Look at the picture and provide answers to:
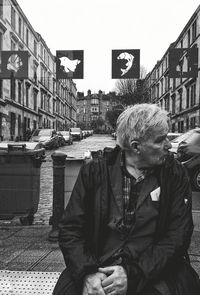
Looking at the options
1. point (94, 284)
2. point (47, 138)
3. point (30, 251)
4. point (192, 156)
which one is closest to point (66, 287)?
point (94, 284)

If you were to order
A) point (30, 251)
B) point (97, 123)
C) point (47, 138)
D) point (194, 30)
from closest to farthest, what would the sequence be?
1. point (30, 251)
2. point (47, 138)
3. point (194, 30)
4. point (97, 123)

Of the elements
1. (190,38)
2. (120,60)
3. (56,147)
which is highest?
(190,38)

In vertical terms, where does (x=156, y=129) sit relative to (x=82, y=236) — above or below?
above

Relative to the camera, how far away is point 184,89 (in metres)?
42.2

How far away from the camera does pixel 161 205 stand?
6.83 feet

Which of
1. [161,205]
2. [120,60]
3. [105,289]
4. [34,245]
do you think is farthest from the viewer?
[120,60]

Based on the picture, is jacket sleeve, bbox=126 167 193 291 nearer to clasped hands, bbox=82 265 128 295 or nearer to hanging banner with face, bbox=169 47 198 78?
clasped hands, bbox=82 265 128 295

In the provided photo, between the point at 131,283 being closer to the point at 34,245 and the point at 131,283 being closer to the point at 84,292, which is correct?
the point at 84,292

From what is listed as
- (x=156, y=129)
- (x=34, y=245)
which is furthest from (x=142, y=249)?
(x=34, y=245)

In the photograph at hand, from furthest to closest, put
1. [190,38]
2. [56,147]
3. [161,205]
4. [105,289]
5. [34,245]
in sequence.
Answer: [190,38] < [56,147] < [34,245] < [161,205] < [105,289]

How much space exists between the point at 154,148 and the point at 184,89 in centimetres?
4169

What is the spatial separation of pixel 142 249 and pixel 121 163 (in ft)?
1.71

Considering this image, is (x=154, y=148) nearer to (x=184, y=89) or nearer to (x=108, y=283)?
(x=108, y=283)

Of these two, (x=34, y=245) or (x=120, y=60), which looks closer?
(x=34, y=245)
